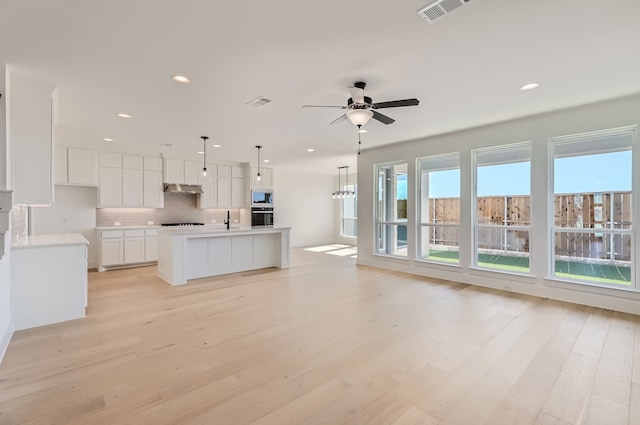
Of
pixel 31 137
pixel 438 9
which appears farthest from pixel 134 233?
pixel 438 9

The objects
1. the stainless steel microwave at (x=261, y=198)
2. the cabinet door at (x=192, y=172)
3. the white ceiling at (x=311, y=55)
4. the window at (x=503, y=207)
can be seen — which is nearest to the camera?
the white ceiling at (x=311, y=55)

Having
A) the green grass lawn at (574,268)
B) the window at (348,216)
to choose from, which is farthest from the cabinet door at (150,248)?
the green grass lawn at (574,268)

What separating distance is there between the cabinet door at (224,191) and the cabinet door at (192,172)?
58 centimetres

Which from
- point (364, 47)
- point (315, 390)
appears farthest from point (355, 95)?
point (315, 390)

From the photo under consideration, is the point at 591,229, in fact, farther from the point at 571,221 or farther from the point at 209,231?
the point at 209,231

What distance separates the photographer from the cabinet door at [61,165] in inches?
238

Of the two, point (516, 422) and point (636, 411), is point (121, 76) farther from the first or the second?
point (636, 411)

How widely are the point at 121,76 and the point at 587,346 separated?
5327 mm

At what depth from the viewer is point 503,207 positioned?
5.07m

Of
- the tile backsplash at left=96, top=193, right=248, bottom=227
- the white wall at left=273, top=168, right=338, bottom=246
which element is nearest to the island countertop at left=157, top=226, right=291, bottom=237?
the tile backsplash at left=96, top=193, right=248, bottom=227

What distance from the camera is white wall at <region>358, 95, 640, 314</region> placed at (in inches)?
153

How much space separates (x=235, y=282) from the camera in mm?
5297

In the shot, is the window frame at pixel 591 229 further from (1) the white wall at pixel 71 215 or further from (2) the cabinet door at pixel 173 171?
(1) the white wall at pixel 71 215

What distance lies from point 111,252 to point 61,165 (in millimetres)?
2008
